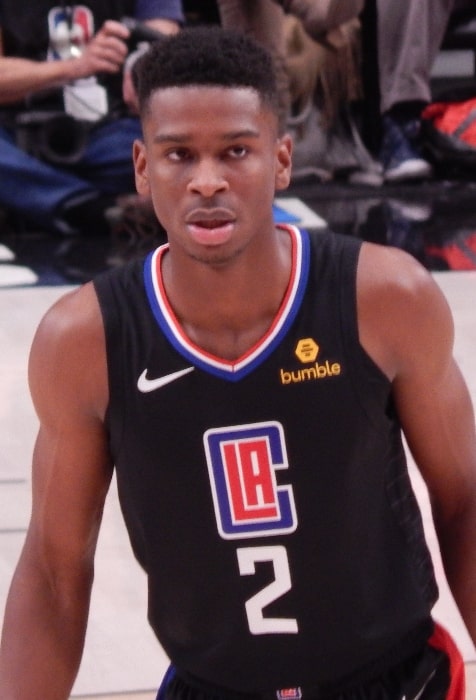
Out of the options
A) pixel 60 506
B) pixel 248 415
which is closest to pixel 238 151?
pixel 248 415

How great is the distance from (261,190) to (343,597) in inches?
16.2

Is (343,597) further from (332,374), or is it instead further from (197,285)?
(197,285)

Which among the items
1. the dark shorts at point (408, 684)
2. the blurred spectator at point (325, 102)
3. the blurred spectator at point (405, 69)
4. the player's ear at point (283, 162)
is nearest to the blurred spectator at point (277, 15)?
the blurred spectator at point (325, 102)

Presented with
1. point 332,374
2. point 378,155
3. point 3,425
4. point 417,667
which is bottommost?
point 378,155

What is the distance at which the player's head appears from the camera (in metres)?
1.20

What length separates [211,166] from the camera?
3.87 ft

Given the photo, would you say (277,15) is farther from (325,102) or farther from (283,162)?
(283,162)

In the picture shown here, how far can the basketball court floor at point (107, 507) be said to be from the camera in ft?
6.20

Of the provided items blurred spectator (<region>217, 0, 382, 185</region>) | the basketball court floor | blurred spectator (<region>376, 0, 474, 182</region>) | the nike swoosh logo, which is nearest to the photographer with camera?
the basketball court floor

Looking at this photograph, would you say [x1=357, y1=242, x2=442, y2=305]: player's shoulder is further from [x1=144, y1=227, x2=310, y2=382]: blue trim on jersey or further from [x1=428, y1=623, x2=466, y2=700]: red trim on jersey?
[x1=428, y1=623, x2=466, y2=700]: red trim on jersey

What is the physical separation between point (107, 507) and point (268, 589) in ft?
3.66

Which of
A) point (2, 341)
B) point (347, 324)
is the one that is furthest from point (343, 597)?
point (2, 341)

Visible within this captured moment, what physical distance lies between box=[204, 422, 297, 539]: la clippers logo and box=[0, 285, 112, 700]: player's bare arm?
13 cm

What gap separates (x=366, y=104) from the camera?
583 centimetres
